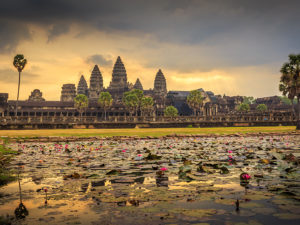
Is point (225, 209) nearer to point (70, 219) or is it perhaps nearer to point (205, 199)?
point (205, 199)

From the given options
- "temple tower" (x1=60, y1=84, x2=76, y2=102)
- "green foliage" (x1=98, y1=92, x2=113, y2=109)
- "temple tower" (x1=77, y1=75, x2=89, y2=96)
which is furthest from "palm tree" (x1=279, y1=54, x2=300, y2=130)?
"temple tower" (x1=77, y1=75, x2=89, y2=96)

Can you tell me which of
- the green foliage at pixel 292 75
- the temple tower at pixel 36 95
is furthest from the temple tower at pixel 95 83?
the green foliage at pixel 292 75

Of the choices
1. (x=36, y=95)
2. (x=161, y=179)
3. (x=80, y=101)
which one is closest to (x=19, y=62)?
(x=80, y=101)

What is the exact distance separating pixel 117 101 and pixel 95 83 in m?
28.9

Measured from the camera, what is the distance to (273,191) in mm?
4062

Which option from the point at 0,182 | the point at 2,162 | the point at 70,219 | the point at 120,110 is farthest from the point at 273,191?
the point at 120,110

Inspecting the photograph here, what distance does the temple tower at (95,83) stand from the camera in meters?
160

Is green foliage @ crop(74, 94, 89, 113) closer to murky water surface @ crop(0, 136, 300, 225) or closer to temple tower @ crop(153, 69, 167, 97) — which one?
temple tower @ crop(153, 69, 167, 97)

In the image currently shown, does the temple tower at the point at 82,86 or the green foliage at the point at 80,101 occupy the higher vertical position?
the temple tower at the point at 82,86

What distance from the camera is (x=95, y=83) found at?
16088 centimetres

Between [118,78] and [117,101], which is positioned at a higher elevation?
[118,78]

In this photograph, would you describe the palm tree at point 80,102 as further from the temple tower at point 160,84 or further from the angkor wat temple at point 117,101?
the temple tower at point 160,84

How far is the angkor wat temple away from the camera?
98438 millimetres

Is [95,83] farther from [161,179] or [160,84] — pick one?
[161,179]
